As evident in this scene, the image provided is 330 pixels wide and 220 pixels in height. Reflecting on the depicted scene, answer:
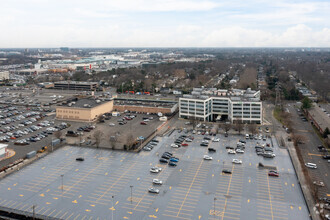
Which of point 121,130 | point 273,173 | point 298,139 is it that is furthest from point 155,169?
point 298,139

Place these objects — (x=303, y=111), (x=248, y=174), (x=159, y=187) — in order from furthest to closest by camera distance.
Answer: (x=303, y=111) → (x=248, y=174) → (x=159, y=187)

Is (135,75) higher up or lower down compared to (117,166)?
higher up

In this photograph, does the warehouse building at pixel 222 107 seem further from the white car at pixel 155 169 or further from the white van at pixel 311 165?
the white car at pixel 155 169

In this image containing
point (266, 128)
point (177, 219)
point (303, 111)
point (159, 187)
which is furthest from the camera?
point (303, 111)

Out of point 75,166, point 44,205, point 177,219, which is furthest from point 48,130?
point 177,219

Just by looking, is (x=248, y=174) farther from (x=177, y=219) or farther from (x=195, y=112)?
(x=195, y=112)

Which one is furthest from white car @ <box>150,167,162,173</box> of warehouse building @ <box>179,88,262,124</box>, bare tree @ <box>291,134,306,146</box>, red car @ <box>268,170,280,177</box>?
warehouse building @ <box>179,88,262,124</box>

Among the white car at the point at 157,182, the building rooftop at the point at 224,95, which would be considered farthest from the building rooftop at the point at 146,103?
the white car at the point at 157,182
